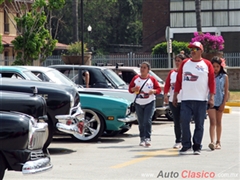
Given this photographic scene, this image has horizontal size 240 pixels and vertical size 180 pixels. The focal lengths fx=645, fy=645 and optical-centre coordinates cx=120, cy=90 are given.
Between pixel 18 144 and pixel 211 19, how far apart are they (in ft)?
147

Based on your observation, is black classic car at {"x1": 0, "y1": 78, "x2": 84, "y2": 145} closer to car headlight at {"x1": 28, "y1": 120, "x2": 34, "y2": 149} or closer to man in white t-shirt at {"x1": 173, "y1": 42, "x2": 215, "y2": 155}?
man in white t-shirt at {"x1": 173, "y1": 42, "x2": 215, "y2": 155}

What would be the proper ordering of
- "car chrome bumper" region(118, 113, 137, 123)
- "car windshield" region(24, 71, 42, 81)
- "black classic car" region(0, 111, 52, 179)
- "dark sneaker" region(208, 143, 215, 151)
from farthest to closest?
"car chrome bumper" region(118, 113, 137, 123)
"car windshield" region(24, 71, 42, 81)
"dark sneaker" region(208, 143, 215, 151)
"black classic car" region(0, 111, 52, 179)

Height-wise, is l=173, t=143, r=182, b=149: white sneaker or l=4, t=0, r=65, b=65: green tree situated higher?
l=4, t=0, r=65, b=65: green tree

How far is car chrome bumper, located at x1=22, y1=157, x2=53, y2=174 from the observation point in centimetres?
746

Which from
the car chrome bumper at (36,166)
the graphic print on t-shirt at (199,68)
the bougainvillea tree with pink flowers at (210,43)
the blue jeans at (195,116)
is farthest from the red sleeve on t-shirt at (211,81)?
the bougainvillea tree with pink flowers at (210,43)

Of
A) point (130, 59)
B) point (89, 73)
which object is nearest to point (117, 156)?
point (89, 73)

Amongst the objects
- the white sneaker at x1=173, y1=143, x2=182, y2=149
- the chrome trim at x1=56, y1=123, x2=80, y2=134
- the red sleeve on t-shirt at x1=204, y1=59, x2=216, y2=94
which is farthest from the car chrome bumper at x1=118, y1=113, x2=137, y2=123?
the red sleeve on t-shirt at x1=204, y1=59, x2=216, y2=94

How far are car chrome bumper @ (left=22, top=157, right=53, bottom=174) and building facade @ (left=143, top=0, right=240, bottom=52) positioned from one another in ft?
142

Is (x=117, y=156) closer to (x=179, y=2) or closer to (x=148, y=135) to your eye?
(x=148, y=135)

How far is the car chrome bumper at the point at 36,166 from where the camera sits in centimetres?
746

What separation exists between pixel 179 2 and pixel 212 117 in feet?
130

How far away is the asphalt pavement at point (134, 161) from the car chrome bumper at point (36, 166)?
5.46 feet

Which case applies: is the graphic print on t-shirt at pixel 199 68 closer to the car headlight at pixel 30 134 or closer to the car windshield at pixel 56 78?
the car windshield at pixel 56 78

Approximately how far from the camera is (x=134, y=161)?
11.2 m
